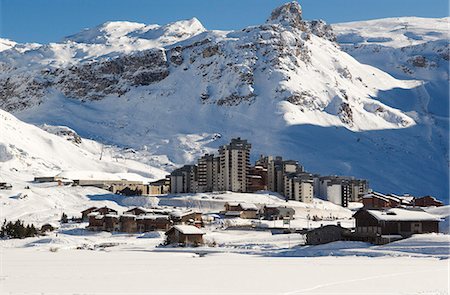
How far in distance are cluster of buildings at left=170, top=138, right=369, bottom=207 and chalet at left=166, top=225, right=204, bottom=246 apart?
70.7 meters

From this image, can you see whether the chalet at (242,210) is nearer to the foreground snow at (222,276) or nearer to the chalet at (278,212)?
the chalet at (278,212)

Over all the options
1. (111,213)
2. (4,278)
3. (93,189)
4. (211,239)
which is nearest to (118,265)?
(4,278)

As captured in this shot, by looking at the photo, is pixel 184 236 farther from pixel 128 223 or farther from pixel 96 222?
pixel 96 222

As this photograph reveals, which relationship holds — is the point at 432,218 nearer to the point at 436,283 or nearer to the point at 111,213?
the point at 436,283

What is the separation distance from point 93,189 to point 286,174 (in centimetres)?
3584

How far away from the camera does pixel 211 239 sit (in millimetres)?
79750

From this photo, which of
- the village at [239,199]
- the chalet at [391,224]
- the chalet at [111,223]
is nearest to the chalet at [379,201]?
the village at [239,199]

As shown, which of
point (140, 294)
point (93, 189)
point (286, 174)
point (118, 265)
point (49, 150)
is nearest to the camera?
point (140, 294)

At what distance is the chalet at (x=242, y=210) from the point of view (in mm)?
115438

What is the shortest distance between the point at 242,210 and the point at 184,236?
46155 millimetres

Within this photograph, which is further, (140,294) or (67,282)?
(67,282)

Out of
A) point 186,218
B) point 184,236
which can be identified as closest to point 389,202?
point 186,218

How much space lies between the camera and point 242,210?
384 ft

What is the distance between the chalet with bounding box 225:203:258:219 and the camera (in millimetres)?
115438
